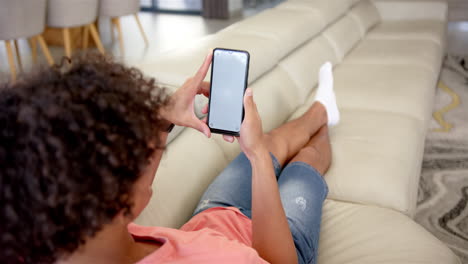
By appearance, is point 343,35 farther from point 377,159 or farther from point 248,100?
point 248,100

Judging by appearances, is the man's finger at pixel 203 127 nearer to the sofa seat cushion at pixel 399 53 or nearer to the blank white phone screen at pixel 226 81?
the blank white phone screen at pixel 226 81

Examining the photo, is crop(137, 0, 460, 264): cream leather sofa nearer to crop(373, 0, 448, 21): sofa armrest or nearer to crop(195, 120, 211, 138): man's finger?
crop(195, 120, 211, 138): man's finger

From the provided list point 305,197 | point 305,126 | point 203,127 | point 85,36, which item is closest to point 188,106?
point 203,127

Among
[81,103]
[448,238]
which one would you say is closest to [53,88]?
[81,103]

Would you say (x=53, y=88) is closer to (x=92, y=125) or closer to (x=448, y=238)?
(x=92, y=125)

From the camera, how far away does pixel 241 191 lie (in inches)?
44.1

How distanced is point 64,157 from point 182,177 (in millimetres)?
650

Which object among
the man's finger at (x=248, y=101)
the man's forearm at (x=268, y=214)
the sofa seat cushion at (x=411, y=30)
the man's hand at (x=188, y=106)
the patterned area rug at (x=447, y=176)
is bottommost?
the patterned area rug at (x=447, y=176)

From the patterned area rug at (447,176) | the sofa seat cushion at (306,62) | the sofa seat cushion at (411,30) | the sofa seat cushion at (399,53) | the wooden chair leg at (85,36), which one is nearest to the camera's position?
the patterned area rug at (447,176)

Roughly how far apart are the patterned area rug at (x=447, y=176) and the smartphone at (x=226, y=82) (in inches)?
41.1

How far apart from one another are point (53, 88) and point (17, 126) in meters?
0.07

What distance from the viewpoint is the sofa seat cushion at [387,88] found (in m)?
1.82

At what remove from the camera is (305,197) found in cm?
107

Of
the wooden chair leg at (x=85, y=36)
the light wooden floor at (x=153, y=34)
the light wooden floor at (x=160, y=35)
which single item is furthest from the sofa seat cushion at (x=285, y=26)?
→ the wooden chair leg at (x=85, y=36)
